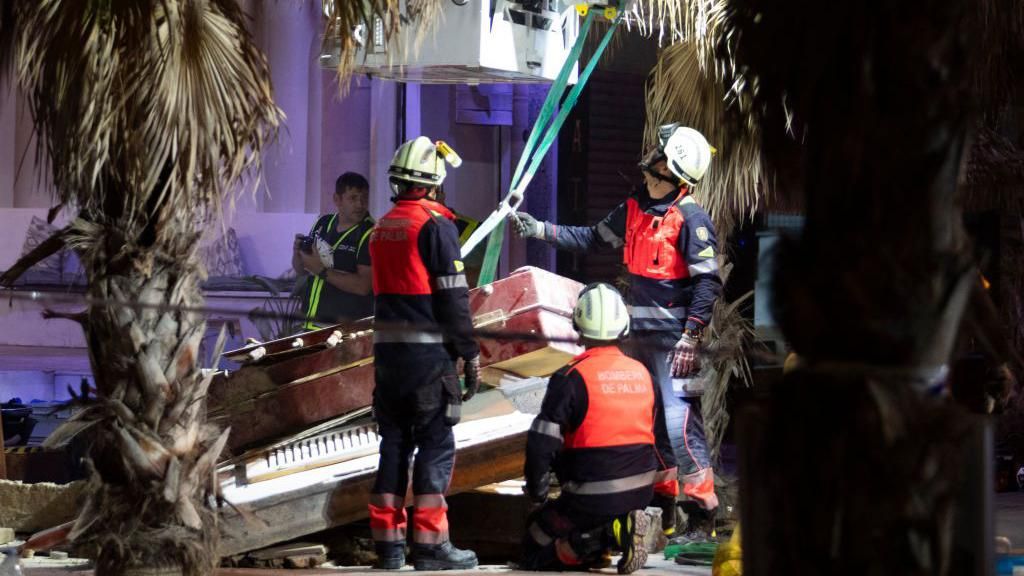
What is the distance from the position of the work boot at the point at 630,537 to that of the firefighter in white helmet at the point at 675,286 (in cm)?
91

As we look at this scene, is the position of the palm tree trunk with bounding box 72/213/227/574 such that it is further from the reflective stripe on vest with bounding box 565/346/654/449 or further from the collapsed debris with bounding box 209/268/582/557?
the reflective stripe on vest with bounding box 565/346/654/449

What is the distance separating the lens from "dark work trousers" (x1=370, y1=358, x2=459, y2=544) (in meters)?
6.44

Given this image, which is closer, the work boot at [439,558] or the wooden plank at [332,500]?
the work boot at [439,558]

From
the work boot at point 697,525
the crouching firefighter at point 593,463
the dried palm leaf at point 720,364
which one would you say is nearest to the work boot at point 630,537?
the crouching firefighter at point 593,463

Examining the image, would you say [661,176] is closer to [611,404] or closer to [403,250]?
[403,250]

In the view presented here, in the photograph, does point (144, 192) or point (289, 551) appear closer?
point (144, 192)

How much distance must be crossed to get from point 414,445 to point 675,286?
1.72 metres

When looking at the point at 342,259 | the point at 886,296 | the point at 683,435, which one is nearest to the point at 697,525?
the point at 683,435

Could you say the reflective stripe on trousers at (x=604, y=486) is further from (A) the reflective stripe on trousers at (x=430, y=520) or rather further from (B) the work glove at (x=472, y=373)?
(B) the work glove at (x=472, y=373)

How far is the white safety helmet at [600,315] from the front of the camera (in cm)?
643

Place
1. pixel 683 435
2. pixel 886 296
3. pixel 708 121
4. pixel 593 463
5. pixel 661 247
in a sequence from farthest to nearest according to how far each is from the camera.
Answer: pixel 708 121
pixel 661 247
pixel 683 435
pixel 593 463
pixel 886 296

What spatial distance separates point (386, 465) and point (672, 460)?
1.56m

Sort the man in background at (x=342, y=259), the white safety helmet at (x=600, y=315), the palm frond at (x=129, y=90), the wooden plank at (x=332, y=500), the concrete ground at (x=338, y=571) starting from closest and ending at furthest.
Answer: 1. the palm frond at (x=129, y=90)
2. the concrete ground at (x=338, y=571)
3. the white safety helmet at (x=600, y=315)
4. the wooden plank at (x=332, y=500)
5. the man in background at (x=342, y=259)

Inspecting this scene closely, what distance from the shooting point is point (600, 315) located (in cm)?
645
